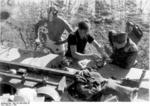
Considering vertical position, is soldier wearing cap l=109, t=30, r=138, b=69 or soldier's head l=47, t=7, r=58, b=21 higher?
soldier's head l=47, t=7, r=58, b=21

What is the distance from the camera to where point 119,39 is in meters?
5.25

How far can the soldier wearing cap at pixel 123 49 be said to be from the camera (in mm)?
5258

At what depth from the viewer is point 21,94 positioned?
438 centimetres

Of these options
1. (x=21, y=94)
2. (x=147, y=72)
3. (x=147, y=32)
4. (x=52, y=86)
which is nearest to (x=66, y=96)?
(x=52, y=86)

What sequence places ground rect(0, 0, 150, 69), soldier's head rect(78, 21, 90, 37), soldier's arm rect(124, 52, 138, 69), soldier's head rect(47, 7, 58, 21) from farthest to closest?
ground rect(0, 0, 150, 69), soldier's head rect(47, 7, 58, 21), soldier's head rect(78, 21, 90, 37), soldier's arm rect(124, 52, 138, 69)

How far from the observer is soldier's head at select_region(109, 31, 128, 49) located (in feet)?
17.0

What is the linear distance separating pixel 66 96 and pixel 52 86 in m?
0.28

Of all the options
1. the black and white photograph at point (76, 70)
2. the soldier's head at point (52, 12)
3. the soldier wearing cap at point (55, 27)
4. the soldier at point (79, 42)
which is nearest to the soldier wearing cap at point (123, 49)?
the black and white photograph at point (76, 70)

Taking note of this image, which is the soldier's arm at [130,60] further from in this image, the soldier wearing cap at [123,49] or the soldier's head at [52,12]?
the soldier's head at [52,12]

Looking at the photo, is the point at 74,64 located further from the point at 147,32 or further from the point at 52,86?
the point at 147,32

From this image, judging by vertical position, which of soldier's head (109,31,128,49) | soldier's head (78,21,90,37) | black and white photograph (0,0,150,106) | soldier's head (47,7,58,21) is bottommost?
black and white photograph (0,0,150,106)

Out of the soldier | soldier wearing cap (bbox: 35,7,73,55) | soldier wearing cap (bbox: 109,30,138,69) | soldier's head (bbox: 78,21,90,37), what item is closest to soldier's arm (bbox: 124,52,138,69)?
soldier wearing cap (bbox: 109,30,138,69)

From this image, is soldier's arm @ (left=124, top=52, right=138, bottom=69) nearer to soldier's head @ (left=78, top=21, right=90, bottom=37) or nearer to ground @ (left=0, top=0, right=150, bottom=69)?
soldier's head @ (left=78, top=21, right=90, bottom=37)

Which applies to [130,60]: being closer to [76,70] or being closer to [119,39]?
[119,39]
